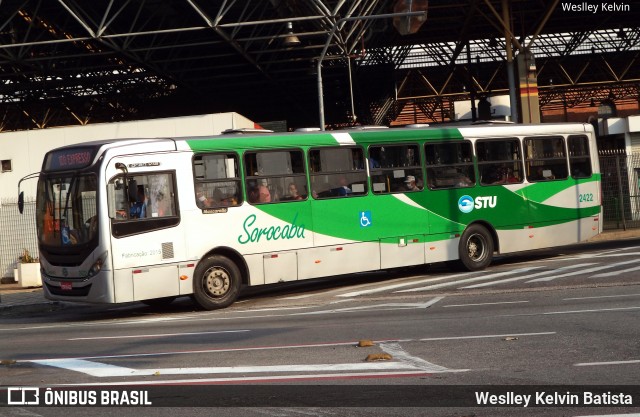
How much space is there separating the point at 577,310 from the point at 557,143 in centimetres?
1054

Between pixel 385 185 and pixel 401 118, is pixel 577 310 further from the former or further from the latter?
pixel 401 118

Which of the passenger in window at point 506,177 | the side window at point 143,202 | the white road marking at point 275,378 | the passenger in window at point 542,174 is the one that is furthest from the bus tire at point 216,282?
the passenger in window at point 542,174

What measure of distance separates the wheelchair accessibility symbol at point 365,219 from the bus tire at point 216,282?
307 cm

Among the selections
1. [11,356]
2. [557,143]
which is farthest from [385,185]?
[11,356]

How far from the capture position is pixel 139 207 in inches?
683

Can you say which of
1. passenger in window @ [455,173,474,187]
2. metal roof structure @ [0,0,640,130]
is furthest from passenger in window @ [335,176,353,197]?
metal roof structure @ [0,0,640,130]

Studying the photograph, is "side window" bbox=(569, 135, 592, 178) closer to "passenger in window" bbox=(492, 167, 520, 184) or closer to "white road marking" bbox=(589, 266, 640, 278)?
"passenger in window" bbox=(492, 167, 520, 184)

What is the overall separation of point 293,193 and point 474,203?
4.85m

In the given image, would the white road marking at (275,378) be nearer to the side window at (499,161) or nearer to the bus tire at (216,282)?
the bus tire at (216,282)

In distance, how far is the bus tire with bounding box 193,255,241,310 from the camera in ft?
59.1

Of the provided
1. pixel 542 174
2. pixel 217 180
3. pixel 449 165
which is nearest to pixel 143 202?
pixel 217 180

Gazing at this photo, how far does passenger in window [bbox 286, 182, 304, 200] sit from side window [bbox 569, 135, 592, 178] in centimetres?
800

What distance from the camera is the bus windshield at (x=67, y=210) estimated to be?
17.2m

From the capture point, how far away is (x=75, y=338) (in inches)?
572
